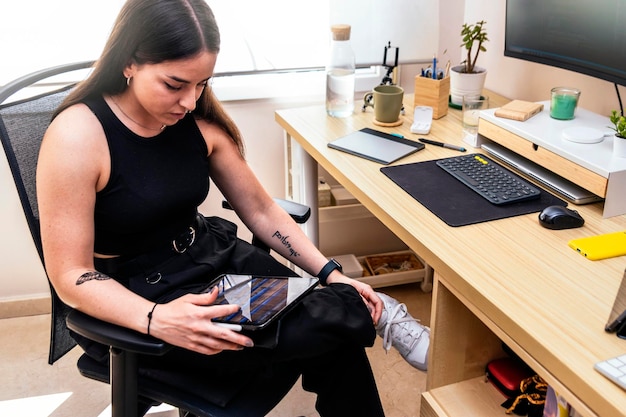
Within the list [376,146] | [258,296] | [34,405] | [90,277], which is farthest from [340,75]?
[34,405]

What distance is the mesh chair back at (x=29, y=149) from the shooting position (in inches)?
43.3

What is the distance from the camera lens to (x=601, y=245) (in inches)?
42.2

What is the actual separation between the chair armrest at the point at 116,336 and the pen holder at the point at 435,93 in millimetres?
1117

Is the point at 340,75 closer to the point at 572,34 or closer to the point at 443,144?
the point at 443,144

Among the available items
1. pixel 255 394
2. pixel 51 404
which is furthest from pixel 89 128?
pixel 51 404

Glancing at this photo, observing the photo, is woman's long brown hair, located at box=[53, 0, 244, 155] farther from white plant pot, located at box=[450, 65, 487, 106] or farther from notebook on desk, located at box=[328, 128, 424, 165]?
white plant pot, located at box=[450, 65, 487, 106]

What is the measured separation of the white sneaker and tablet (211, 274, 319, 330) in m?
0.47

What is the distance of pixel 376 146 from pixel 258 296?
0.61 metres

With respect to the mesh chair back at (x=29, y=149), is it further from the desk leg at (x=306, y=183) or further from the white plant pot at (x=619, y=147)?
the white plant pot at (x=619, y=147)

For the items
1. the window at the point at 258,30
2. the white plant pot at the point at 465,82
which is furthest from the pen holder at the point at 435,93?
the window at the point at 258,30

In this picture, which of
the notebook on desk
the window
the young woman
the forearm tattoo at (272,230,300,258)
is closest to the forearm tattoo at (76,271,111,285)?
the young woman

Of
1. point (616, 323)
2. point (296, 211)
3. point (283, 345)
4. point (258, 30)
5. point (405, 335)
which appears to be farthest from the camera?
point (258, 30)

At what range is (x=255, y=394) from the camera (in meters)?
1.08

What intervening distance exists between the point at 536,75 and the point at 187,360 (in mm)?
1305
